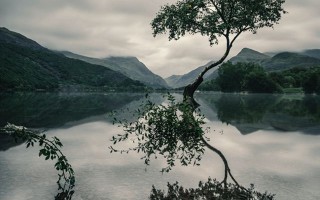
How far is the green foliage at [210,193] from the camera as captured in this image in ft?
39.5

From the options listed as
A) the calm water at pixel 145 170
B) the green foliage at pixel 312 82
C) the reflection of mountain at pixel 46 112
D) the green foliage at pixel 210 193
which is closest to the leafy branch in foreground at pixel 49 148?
the calm water at pixel 145 170

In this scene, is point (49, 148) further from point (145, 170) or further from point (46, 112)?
point (46, 112)

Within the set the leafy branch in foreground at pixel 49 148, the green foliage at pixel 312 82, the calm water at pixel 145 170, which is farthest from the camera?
the green foliage at pixel 312 82

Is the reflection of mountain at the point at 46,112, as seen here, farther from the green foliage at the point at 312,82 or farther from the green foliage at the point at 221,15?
the green foliage at the point at 312,82

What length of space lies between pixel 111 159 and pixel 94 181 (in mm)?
4510

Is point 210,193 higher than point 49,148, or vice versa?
point 49,148

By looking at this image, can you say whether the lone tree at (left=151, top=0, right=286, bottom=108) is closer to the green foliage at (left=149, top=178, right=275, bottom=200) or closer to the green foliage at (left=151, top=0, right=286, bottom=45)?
the green foliage at (left=151, top=0, right=286, bottom=45)

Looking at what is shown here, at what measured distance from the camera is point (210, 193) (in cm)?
1253

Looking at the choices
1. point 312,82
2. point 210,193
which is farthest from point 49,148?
point 312,82

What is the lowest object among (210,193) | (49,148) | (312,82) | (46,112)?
(46,112)

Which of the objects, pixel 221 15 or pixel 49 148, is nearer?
pixel 49 148

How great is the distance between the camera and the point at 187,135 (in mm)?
16875

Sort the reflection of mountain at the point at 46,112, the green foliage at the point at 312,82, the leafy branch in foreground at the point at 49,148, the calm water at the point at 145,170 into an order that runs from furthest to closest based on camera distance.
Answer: the green foliage at the point at 312,82 → the reflection of mountain at the point at 46,112 → the calm water at the point at 145,170 → the leafy branch in foreground at the point at 49,148

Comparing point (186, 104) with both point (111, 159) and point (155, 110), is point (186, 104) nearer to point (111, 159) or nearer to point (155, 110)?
point (155, 110)
